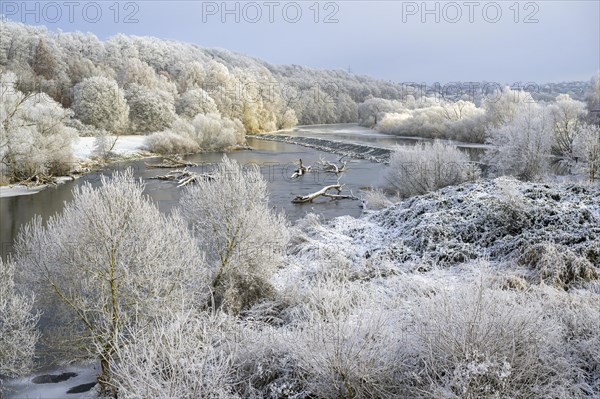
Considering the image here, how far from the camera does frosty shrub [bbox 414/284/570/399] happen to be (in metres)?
6.30

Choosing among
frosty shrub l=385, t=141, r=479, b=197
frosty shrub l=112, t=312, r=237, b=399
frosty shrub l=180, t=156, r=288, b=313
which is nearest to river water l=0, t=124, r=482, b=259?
frosty shrub l=180, t=156, r=288, b=313

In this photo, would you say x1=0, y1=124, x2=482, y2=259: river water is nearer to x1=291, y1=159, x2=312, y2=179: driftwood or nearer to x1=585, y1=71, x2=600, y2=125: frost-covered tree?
x1=291, y1=159, x2=312, y2=179: driftwood

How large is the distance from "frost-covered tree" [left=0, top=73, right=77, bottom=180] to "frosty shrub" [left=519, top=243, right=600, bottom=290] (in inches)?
1259

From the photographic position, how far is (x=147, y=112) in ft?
212

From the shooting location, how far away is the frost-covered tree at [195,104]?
69750mm

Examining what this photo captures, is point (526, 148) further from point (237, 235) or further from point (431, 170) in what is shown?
point (237, 235)

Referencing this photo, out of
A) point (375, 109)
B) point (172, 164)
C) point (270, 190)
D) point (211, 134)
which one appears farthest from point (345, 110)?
point (270, 190)

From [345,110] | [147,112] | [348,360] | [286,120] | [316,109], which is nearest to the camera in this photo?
[348,360]

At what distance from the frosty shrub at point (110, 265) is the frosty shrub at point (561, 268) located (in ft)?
29.8

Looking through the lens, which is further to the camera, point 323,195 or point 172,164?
point 172,164

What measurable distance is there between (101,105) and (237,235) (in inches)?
2063

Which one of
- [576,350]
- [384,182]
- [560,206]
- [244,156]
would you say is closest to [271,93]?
[244,156]

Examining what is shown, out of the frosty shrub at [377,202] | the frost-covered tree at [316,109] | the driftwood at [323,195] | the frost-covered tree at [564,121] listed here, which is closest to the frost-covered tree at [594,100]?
the frost-covered tree at [564,121]

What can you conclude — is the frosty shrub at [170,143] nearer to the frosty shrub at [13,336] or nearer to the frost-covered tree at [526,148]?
the frost-covered tree at [526,148]
